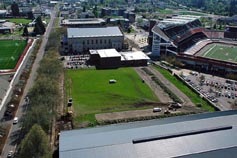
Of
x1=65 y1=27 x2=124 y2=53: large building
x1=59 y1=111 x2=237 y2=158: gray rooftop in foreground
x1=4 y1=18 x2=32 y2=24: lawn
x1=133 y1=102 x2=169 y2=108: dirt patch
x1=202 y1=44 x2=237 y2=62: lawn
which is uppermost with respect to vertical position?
x1=4 y1=18 x2=32 y2=24: lawn

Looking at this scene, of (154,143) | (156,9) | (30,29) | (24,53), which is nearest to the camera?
(154,143)

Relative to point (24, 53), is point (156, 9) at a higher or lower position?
higher

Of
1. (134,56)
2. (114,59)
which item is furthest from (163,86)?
(134,56)

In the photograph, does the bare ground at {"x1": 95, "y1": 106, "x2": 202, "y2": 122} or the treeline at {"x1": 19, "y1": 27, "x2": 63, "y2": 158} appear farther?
the bare ground at {"x1": 95, "y1": 106, "x2": 202, "y2": 122}

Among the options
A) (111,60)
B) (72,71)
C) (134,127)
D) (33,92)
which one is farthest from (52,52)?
(134,127)

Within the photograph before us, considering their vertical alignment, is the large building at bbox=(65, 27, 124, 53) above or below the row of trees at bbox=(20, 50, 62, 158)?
above

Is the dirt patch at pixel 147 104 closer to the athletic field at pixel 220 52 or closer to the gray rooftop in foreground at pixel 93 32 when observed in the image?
the athletic field at pixel 220 52

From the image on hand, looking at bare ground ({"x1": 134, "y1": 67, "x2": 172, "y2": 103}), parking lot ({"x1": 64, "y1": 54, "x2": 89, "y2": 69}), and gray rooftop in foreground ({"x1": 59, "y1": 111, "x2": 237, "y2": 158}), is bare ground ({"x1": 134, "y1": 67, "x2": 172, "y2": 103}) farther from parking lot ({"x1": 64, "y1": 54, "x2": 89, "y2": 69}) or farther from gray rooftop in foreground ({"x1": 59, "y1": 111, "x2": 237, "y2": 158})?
gray rooftop in foreground ({"x1": 59, "y1": 111, "x2": 237, "y2": 158})

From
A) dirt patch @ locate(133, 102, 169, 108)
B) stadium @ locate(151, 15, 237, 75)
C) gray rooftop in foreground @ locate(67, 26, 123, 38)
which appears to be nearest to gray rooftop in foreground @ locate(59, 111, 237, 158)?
dirt patch @ locate(133, 102, 169, 108)

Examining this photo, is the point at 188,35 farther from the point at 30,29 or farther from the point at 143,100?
the point at 30,29
